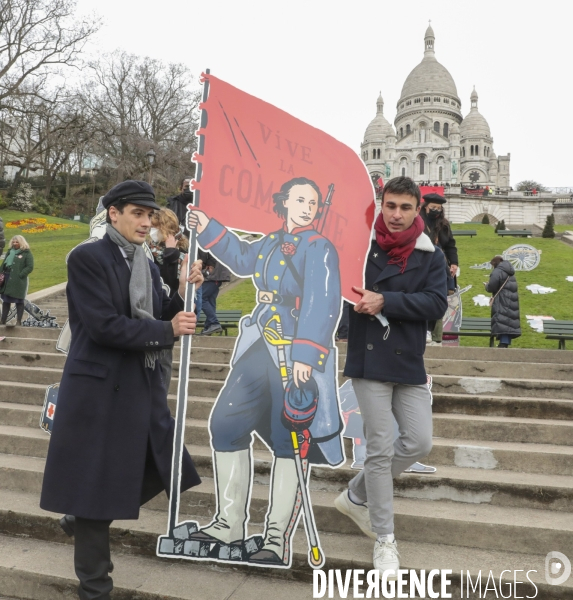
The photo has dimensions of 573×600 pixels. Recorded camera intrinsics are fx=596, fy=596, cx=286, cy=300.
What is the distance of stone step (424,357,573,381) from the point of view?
5.65 m

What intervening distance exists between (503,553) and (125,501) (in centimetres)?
215

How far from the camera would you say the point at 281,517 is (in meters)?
3.11

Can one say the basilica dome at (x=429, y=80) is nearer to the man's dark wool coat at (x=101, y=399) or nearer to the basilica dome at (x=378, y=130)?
the basilica dome at (x=378, y=130)

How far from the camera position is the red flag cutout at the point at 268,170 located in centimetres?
329

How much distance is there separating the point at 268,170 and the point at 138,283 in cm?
105

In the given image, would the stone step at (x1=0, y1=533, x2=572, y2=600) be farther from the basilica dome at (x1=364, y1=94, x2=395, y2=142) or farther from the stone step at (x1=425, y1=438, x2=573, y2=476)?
the basilica dome at (x1=364, y1=94, x2=395, y2=142)

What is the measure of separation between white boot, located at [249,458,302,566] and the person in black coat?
5.61 m

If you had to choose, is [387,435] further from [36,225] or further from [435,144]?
[435,144]

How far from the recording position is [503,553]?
11.2 feet

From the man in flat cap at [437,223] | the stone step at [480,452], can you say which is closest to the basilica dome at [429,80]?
the man in flat cap at [437,223]

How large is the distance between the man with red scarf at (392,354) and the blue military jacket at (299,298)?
0.15m

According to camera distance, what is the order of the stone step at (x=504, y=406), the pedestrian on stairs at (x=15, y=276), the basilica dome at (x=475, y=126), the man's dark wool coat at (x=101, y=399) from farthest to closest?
the basilica dome at (x=475, y=126), the pedestrian on stairs at (x=15, y=276), the stone step at (x=504, y=406), the man's dark wool coat at (x=101, y=399)

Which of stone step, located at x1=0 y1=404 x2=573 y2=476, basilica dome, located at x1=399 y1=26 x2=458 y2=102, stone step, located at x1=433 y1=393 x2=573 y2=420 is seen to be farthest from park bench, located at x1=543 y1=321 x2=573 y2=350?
basilica dome, located at x1=399 y1=26 x2=458 y2=102

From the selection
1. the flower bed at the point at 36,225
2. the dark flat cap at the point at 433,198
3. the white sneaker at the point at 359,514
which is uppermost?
the flower bed at the point at 36,225
